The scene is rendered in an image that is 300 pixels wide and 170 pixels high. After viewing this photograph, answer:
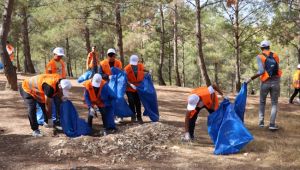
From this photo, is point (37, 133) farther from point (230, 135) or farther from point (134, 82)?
point (230, 135)

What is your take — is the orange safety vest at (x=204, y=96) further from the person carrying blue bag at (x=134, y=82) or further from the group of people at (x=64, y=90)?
the person carrying blue bag at (x=134, y=82)

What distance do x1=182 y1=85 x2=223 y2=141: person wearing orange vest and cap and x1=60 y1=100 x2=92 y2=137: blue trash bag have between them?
1.89 m

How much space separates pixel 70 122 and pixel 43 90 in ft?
2.67

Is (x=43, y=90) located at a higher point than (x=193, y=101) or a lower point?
higher

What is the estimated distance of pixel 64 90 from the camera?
6352mm

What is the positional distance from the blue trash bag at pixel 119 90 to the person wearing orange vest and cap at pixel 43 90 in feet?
4.98

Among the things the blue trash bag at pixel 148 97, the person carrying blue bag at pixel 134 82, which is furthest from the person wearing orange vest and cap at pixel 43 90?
the blue trash bag at pixel 148 97

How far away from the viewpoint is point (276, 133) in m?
7.32

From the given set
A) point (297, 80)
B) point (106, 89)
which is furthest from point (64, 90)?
point (297, 80)

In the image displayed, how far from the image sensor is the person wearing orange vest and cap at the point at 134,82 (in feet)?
26.0

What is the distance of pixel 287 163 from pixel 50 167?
11.1 ft

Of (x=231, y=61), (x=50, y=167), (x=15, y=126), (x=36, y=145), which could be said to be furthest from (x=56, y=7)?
(x=231, y=61)

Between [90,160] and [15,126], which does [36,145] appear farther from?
[15,126]

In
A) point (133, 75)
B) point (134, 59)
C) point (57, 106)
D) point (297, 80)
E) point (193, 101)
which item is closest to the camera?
point (193, 101)
